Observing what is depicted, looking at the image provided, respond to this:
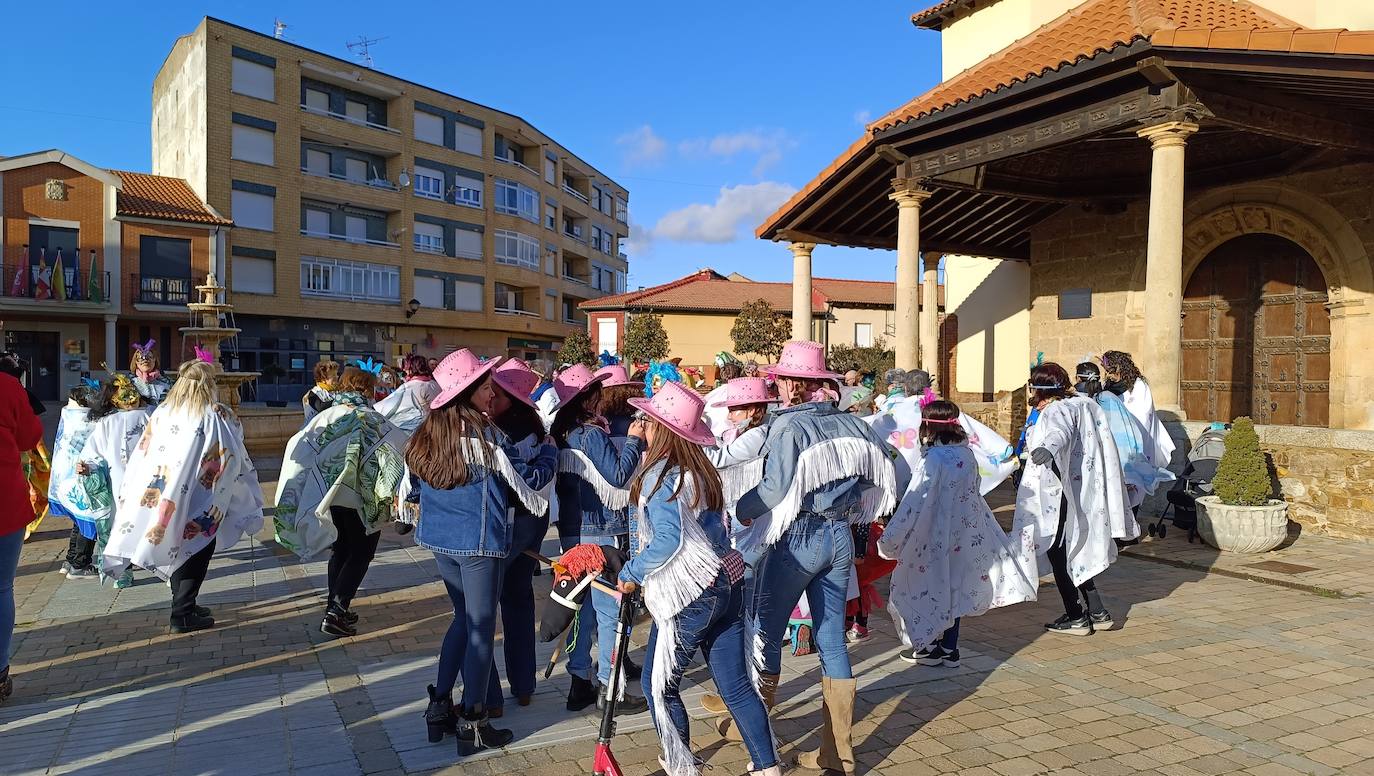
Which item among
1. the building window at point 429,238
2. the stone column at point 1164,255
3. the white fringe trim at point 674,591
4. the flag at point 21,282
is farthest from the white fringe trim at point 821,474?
the building window at point 429,238

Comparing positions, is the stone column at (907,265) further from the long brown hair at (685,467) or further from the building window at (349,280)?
the building window at (349,280)

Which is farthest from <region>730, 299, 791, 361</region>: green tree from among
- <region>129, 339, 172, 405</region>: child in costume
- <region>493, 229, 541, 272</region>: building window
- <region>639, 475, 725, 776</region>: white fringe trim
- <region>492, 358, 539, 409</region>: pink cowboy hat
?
<region>639, 475, 725, 776</region>: white fringe trim

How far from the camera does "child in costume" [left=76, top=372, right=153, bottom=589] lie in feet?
23.4

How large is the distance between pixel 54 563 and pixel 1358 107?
1464cm

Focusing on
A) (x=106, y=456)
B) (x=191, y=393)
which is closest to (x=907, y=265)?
(x=191, y=393)

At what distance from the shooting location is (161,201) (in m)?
33.0

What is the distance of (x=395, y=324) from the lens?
3988cm

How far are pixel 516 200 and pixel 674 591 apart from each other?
4398cm

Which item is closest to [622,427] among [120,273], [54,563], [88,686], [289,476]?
[289,476]

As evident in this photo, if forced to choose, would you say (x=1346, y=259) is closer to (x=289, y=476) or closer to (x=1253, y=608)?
(x=1253, y=608)

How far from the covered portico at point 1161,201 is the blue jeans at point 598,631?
7874 mm

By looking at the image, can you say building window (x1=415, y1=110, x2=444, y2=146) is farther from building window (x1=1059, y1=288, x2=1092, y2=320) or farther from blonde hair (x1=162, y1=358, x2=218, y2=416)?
blonde hair (x1=162, y1=358, x2=218, y2=416)

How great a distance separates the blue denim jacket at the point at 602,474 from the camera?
4.61m

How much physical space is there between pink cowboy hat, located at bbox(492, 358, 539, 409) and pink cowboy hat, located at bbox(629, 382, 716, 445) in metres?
0.91
